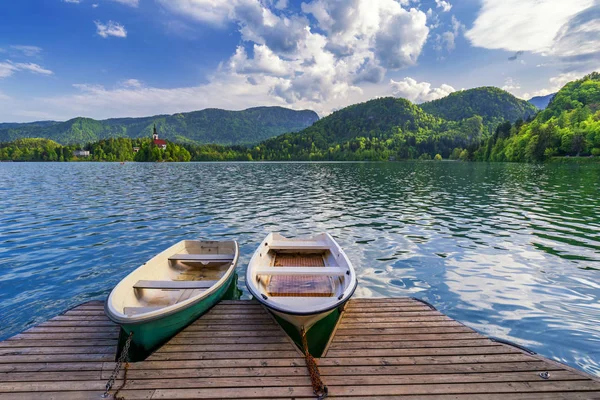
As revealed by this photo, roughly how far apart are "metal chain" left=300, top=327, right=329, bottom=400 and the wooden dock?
0.36ft

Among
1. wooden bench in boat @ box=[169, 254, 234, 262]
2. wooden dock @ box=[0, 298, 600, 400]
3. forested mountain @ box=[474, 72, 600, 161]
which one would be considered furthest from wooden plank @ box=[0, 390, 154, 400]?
forested mountain @ box=[474, 72, 600, 161]

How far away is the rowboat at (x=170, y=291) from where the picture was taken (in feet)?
18.0

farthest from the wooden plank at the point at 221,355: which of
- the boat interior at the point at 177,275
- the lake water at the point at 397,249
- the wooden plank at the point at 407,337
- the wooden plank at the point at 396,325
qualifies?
the lake water at the point at 397,249

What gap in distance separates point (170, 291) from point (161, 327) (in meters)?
2.51

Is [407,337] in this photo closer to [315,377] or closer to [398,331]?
[398,331]

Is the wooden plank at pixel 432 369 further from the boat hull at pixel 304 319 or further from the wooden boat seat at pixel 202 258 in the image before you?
the wooden boat seat at pixel 202 258

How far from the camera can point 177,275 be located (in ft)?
31.1

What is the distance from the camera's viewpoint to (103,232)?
1719 cm

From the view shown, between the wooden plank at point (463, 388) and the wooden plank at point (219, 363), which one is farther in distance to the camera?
the wooden plank at point (219, 363)

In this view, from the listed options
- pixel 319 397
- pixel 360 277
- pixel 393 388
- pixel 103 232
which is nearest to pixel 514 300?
pixel 360 277

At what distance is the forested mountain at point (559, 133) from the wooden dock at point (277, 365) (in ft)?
389

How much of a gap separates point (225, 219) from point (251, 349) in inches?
625

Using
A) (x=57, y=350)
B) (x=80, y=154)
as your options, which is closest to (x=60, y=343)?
(x=57, y=350)

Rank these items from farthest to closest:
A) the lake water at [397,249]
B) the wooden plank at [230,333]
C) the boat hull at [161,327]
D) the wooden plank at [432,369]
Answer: the lake water at [397,249], the wooden plank at [230,333], the boat hull at [161,327], the wooden plank at [432,369]
